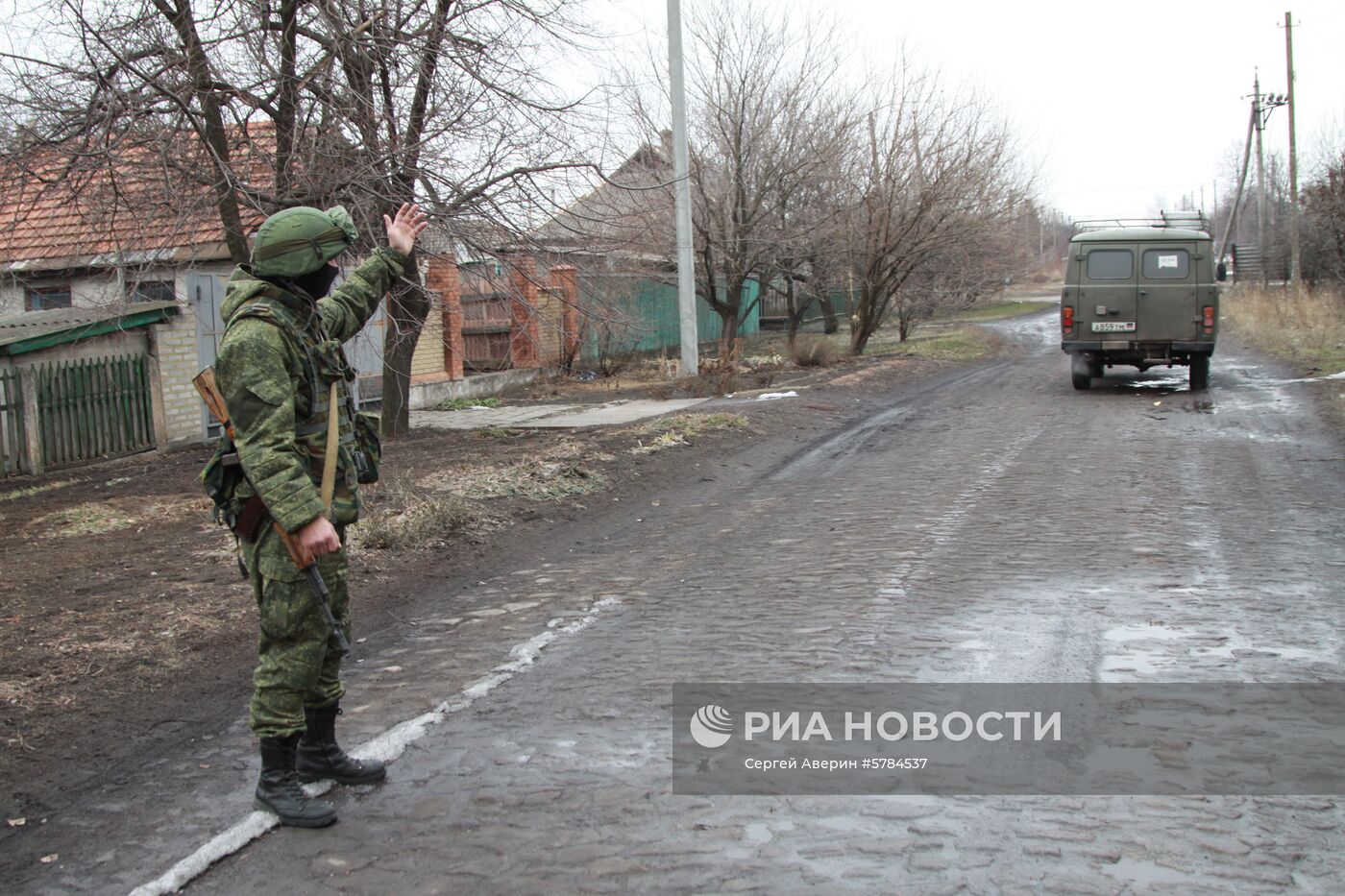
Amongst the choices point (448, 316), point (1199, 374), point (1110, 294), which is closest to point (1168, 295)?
point (1110, 294)

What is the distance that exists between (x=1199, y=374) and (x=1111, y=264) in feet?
6.78

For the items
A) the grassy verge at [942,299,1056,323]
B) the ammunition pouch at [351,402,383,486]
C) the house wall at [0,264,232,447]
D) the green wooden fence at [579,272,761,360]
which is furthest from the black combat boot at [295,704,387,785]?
the grassy verge at [942,299,1056,323]

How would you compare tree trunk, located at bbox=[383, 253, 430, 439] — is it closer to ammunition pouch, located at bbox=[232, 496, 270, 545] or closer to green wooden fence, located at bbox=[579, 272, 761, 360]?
green wooden fence, located at bbox=[579, 272, 761, 360]

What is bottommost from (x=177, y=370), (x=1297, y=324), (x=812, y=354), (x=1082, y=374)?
(x=1082, y=374)

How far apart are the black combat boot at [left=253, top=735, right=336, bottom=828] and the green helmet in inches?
60.3

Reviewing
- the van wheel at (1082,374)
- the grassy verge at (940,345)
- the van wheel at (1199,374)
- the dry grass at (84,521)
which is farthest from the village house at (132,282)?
the grassy verge at (940,345)

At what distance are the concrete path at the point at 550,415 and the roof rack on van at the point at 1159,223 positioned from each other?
747cm

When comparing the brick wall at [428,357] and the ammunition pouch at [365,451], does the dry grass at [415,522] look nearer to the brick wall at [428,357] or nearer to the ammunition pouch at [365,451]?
the ammunition pouch at [365,451]

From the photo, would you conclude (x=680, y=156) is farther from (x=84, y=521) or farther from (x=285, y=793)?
(x=285, y=793)

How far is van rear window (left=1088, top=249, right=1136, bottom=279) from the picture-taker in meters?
16.8

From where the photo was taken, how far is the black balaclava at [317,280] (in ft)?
12.5

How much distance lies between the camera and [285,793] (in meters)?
3.59

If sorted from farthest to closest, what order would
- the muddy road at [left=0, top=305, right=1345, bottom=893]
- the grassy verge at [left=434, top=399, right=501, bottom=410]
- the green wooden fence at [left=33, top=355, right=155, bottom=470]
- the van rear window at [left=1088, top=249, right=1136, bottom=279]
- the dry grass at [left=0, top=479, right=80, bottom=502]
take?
the grassy verge at [left=434, top=399, right=501, bottom=410]
the van rear window at [left=1088, top=249, right=1136, bottom=279]
the green wooden fence at [left=33, top=355, right=155, bottom=470]
the dry grass at [left=0, top=479, right=80, bottom=502]
the muddy road at [left=0, top=305, right=1345, bottom=893]

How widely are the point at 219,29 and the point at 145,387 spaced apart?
17.3 feet
